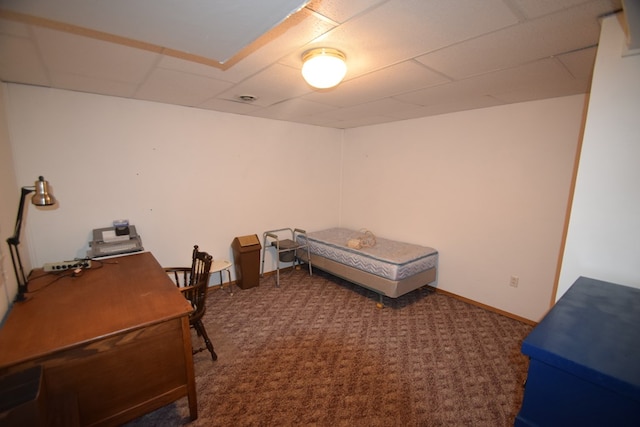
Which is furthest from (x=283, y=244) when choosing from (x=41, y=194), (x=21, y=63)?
(x=21, y=63)

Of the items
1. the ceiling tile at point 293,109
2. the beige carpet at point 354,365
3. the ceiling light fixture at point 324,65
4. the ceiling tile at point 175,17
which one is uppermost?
the ceiling tile at point 293,109

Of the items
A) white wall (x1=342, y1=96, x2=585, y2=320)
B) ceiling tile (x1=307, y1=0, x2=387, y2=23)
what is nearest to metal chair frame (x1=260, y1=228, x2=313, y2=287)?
white wall (x1=342, y1=96, x2=585, y2=320)

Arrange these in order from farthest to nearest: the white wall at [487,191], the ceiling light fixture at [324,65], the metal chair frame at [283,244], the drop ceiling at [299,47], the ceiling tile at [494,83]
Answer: the metal chair frame at [283,244] < the white wall at [487,191] < the ceiling tile at [494,83] < the ceiling light fixture at [324,65] < the drop ceiling at [299,47]

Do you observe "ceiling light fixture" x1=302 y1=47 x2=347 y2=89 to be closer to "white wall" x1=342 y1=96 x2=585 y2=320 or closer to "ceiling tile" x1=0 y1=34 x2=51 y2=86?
"ceiling tile" x1=0 y1=34 x2=51 y2=86

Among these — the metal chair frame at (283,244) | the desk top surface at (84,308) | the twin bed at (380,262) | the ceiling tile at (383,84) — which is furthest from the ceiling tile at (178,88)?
the twin bed at (380,262)

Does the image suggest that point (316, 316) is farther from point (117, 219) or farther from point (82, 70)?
point (82, 70)

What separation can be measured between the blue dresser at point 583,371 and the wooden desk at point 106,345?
5.31 ft

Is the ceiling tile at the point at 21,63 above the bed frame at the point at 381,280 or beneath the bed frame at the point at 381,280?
above

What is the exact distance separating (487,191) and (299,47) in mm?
2600

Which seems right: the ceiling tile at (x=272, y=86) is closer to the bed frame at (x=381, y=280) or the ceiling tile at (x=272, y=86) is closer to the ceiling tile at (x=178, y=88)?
the ceiling tile at (x=178, y=88)

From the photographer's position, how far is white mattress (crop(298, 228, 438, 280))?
3.03m

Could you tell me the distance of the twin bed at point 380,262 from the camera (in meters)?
3.01

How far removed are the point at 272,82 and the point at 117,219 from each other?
2156 mm

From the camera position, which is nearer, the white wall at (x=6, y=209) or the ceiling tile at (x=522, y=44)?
the ceiling tile at (x=522, y=44)
